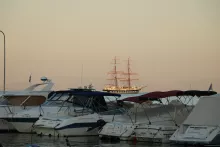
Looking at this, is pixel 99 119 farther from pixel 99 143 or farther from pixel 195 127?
pixel 195 127

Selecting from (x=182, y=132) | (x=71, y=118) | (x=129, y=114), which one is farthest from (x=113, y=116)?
(x=182, y=132)

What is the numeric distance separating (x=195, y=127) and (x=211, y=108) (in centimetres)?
Result: 157

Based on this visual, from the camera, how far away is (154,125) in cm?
3031

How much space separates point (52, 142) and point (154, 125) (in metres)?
6.37

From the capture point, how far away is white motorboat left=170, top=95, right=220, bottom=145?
2619cm

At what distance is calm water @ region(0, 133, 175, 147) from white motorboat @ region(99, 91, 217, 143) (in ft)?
2.07

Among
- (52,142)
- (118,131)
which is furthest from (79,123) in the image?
(118,131)

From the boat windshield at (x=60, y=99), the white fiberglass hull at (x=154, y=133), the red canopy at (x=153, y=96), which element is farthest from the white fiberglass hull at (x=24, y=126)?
the white fiberglass hull at (x=154, y=133)

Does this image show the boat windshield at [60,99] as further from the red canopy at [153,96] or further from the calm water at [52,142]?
the red canopy at [153,96]

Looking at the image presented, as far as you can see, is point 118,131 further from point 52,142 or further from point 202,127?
point 202,127

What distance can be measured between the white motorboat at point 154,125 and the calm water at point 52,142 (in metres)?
0.63

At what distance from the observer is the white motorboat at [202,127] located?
85.9 feet

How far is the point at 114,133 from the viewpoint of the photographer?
3130cm

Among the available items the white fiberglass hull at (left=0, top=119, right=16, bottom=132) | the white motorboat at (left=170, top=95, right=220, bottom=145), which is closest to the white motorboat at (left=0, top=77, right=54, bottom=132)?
the white fiberglass hull at (left=0, top=119, right=16, bottom=132)
